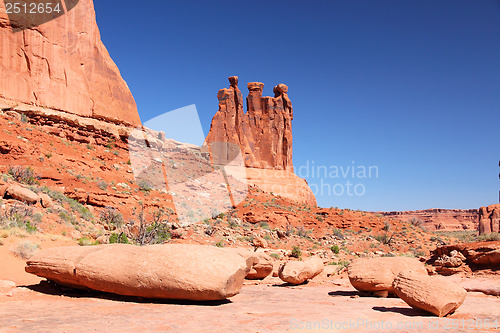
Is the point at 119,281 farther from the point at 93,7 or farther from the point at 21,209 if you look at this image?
the point at 93,7

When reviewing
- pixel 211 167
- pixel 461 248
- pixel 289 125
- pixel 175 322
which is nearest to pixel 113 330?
pixel 175 322

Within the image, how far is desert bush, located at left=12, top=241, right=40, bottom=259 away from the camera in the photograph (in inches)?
337

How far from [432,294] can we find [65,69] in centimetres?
2935

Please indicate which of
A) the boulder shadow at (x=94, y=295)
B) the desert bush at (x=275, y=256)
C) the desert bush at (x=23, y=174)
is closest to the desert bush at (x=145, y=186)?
the desert bush at (x=23, y=174)

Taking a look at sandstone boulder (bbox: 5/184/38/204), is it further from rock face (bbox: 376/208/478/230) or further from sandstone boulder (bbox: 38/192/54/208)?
rock face (bbox: 376/208/478/230)

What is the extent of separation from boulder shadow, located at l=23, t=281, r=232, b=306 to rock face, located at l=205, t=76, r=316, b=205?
45695mm

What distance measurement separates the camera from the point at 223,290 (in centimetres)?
601

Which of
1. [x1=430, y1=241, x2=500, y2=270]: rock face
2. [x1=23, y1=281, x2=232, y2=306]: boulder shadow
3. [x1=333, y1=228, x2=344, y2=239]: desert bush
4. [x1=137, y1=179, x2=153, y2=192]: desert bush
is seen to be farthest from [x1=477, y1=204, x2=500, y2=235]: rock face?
[x1=23, y1=281, x2=232, y2=306]: boulder shadow

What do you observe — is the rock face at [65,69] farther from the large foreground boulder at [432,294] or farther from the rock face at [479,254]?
the rock face at [479,254]

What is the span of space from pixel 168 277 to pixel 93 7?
32.2m

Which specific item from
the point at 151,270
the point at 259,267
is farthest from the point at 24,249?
the point at 259,267

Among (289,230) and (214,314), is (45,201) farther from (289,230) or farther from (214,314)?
(289,230)

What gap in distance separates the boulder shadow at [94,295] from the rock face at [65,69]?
21.1 m

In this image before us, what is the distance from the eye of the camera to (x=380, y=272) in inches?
324
